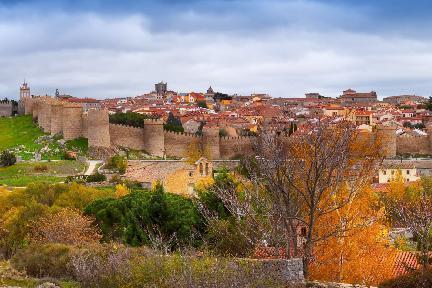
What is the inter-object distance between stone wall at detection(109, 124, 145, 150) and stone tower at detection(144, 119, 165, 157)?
1.70ft

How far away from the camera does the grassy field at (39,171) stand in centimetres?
4284


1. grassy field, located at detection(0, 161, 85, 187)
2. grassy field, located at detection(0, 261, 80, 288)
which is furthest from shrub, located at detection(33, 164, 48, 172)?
grassy field, located at detection(0, 261, 80, 288)

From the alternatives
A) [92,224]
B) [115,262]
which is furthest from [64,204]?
[115,262]

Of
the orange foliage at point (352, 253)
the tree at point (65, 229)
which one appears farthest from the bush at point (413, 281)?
the tree at point (65, 229)

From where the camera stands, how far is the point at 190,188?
33.2m

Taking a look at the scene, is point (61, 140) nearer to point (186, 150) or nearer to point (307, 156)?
point (186, 150)

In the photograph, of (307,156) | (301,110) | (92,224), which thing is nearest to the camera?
(307,156)

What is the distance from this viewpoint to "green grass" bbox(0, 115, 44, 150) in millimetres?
56703

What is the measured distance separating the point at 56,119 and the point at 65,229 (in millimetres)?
35946

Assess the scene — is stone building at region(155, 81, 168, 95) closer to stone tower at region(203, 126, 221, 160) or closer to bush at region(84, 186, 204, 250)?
stone tower at region(203, 126, 221, 160)

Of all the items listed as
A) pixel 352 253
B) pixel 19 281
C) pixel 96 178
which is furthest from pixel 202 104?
pixel 19 281

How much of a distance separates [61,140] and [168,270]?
144 feet

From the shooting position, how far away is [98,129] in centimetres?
5344

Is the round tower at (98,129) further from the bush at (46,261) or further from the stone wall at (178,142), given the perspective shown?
the bush at (46,261)
